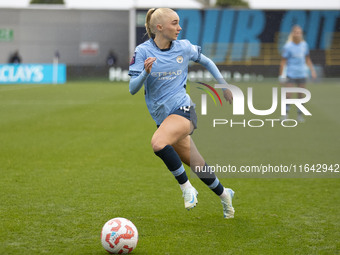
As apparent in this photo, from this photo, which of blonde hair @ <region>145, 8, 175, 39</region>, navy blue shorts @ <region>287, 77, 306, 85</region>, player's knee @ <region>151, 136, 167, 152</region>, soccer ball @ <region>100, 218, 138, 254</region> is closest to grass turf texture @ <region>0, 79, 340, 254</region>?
soccer ball @ <region>100, 218, 138, 254</region>

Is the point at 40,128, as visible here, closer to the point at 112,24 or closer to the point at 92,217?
the point at 92,217

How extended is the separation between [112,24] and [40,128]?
36418mm

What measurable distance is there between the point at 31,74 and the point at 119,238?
96.0ft

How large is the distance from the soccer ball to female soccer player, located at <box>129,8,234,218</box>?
838 mm

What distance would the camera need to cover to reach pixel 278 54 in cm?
4397

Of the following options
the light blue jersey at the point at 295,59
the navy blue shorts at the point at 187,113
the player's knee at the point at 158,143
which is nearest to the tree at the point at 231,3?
the light blue jersey at the point at 295,59

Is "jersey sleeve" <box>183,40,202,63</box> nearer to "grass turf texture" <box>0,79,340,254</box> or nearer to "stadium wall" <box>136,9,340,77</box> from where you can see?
"grass turf texture" <box>0,79,340,254</box>

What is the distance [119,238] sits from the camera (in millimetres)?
4473

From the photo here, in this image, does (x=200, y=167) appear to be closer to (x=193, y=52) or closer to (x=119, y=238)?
(x=193, y=52)

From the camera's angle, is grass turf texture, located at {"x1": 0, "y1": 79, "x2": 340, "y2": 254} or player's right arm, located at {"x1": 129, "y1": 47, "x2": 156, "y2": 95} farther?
player's right arm, located at {"x1": 129, "y1": 47, "x2": 156, "y2": 95}

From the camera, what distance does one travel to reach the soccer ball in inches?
176

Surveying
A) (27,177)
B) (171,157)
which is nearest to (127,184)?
(27,177)

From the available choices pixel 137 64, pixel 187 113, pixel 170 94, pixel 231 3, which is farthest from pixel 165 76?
pixel 231 3

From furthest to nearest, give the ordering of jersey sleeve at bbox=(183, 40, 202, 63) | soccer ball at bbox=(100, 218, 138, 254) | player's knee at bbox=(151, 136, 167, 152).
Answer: jersey sleeve at bbox=(183, 40, 202, 63), player's knee at bbox=(151, 136, 167, 152), soccer ball at bbox=(100, 218, 138, 254)
